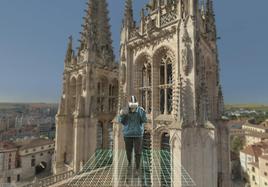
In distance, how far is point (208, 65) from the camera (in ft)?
69.5

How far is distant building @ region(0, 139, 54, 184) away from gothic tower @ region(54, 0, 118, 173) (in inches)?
1004

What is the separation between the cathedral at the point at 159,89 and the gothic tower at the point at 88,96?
0.13m

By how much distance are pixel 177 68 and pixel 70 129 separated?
72.5 feet

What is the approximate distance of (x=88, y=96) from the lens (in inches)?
1038

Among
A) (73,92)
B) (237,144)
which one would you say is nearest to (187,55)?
(73,92)

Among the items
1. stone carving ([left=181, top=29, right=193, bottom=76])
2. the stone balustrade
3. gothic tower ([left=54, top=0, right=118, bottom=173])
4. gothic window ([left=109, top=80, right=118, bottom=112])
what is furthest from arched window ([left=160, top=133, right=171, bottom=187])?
gothic window ([left=109, top=80, right=118, bottom=112])

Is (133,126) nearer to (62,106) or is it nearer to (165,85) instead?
(165,85)

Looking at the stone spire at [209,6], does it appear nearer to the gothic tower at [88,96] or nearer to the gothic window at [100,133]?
A: the gothic tower at [88,96]

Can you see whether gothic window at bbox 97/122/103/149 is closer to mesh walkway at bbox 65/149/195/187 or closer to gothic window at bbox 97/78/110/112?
gothic window at bbox 97/78/110/112

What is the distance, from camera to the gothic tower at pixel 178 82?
1445cm

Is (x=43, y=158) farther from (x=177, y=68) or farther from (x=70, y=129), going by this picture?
(x=177, y=68)

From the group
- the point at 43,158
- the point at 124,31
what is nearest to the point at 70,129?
the point at 124,31

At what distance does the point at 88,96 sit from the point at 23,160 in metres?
35.9

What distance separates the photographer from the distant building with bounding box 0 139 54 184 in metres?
46.6
